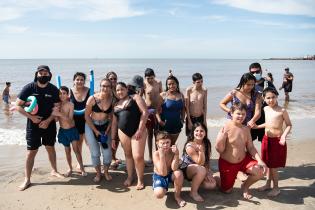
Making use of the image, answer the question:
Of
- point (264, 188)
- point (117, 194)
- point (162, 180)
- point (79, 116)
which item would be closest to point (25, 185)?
point (79, 116)

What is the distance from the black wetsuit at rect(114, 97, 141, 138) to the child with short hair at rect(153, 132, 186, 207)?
1.98 ft

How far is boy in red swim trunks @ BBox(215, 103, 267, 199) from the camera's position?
4625 mm

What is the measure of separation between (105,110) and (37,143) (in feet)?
4.18

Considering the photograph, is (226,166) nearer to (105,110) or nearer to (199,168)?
(199,168)

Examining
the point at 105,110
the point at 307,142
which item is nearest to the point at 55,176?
the point at 105,110

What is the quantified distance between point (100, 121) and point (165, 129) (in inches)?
49.1

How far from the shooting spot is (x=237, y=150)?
4.68 m

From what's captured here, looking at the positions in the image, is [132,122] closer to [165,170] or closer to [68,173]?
[165,170]

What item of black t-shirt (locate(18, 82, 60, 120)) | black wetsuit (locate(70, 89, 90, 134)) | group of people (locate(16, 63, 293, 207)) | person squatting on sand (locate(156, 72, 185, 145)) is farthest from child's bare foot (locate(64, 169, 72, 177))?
person squatting on sand (locate(156, 72, 185, 145))

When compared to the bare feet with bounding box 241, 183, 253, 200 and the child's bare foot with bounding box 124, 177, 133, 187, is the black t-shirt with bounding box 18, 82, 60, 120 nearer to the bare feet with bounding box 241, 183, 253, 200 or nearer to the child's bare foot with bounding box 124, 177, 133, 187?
the child's bare foot with bounding box 124, 177, 133, 187

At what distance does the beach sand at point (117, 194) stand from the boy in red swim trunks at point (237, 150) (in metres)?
0.32

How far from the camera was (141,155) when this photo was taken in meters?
5.02

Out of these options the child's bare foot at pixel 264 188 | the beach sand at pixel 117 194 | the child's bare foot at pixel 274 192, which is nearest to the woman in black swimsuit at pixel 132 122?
the beach sand at pixel 117 194

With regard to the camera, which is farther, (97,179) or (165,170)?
(97,179)
